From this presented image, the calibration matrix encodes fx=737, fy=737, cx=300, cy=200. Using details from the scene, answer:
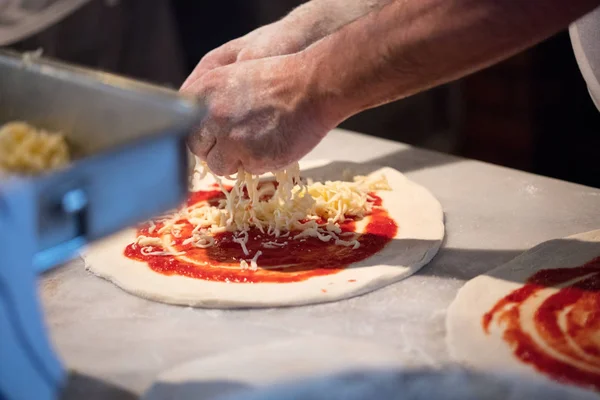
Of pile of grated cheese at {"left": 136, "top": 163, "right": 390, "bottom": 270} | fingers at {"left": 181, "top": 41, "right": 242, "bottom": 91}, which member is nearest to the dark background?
fingers at {"left": 181, "top": 41, "right": 242, "bottom": 91}

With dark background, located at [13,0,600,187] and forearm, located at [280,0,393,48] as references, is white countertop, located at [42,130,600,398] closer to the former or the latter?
forearm, located at [280,0,393,48]

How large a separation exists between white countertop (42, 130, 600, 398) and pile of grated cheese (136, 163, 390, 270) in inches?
8.6

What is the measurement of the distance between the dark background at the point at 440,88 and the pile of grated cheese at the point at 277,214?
1.61 m

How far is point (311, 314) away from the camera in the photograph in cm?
153

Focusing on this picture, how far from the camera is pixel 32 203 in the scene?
0.92 metres

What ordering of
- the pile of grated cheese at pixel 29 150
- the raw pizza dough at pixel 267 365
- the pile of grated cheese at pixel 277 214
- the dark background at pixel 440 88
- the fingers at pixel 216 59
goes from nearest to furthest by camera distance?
the pile of grated cheese at pixel 29 150 → the raw pizza dough at pixel 267 365 → the pile of grated cheese at pixel 277 214 → the fingers at pixel 216 59 → the dark background at pixel 440 88

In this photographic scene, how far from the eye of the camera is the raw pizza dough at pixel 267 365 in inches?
49.8

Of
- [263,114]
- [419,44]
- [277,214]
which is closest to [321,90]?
[263,114]

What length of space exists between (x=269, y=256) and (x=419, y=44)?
61 centimetres

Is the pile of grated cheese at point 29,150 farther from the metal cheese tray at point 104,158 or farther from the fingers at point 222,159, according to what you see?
the fingers at point 222,159

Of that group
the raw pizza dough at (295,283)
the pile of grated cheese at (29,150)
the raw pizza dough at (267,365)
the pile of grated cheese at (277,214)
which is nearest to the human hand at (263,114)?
the pile of grated cheese at (277,214)

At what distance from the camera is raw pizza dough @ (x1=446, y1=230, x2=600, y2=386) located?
1339 millimetres

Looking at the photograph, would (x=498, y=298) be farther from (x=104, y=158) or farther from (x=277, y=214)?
(x=104, y=158)

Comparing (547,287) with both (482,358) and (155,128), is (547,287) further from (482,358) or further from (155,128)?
(155,128)
